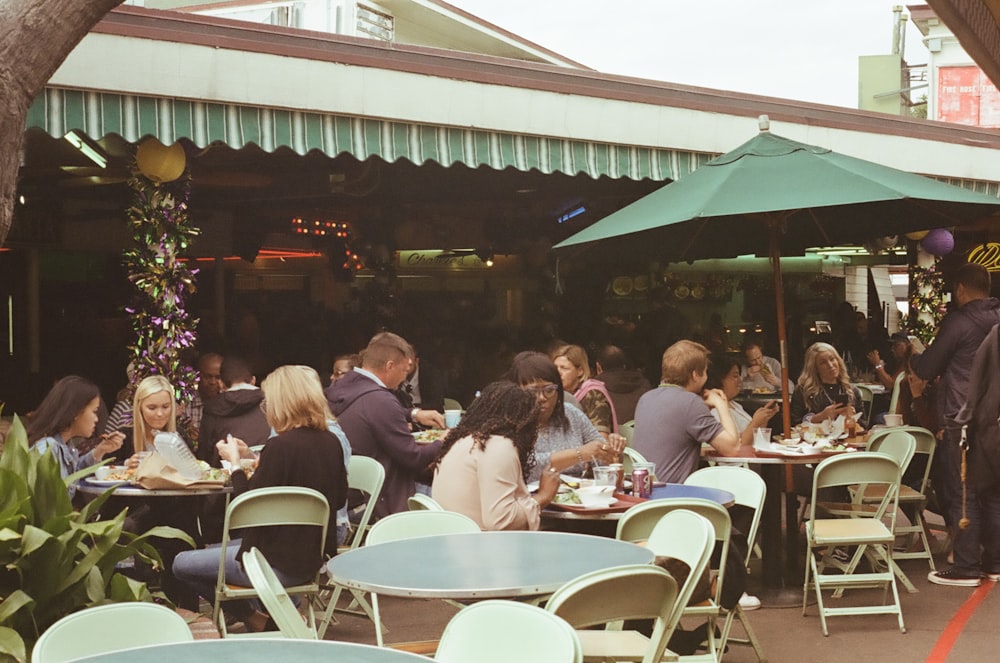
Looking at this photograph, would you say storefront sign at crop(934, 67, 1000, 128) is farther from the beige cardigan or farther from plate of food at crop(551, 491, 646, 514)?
the beige cardigan

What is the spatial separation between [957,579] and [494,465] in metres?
3.82

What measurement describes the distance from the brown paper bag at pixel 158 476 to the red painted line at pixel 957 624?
12.5 ft

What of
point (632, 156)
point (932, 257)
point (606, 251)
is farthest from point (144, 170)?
point (932, 257)

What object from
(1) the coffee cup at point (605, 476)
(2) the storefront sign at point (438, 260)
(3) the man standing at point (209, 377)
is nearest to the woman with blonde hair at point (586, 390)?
(1) the coffee cup at point (605, 476)

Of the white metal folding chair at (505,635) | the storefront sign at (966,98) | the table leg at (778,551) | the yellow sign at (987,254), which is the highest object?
the storefront sign at (966,98)

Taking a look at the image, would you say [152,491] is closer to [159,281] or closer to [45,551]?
[45,551]

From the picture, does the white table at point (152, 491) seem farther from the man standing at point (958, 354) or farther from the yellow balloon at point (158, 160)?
the man standing at point (958, 354)

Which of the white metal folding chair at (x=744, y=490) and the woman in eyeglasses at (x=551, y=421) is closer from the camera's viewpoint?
the white metal folding chair at (x=744, y=490)

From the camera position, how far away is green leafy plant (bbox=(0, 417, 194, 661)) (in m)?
4.11

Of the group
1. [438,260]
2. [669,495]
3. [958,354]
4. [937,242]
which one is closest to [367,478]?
[669,495]

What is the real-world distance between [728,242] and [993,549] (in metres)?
2.80

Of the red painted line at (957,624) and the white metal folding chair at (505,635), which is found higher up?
the white metal folding chair at (505,635)

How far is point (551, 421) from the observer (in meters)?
6.37

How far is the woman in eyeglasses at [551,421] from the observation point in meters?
6.17
